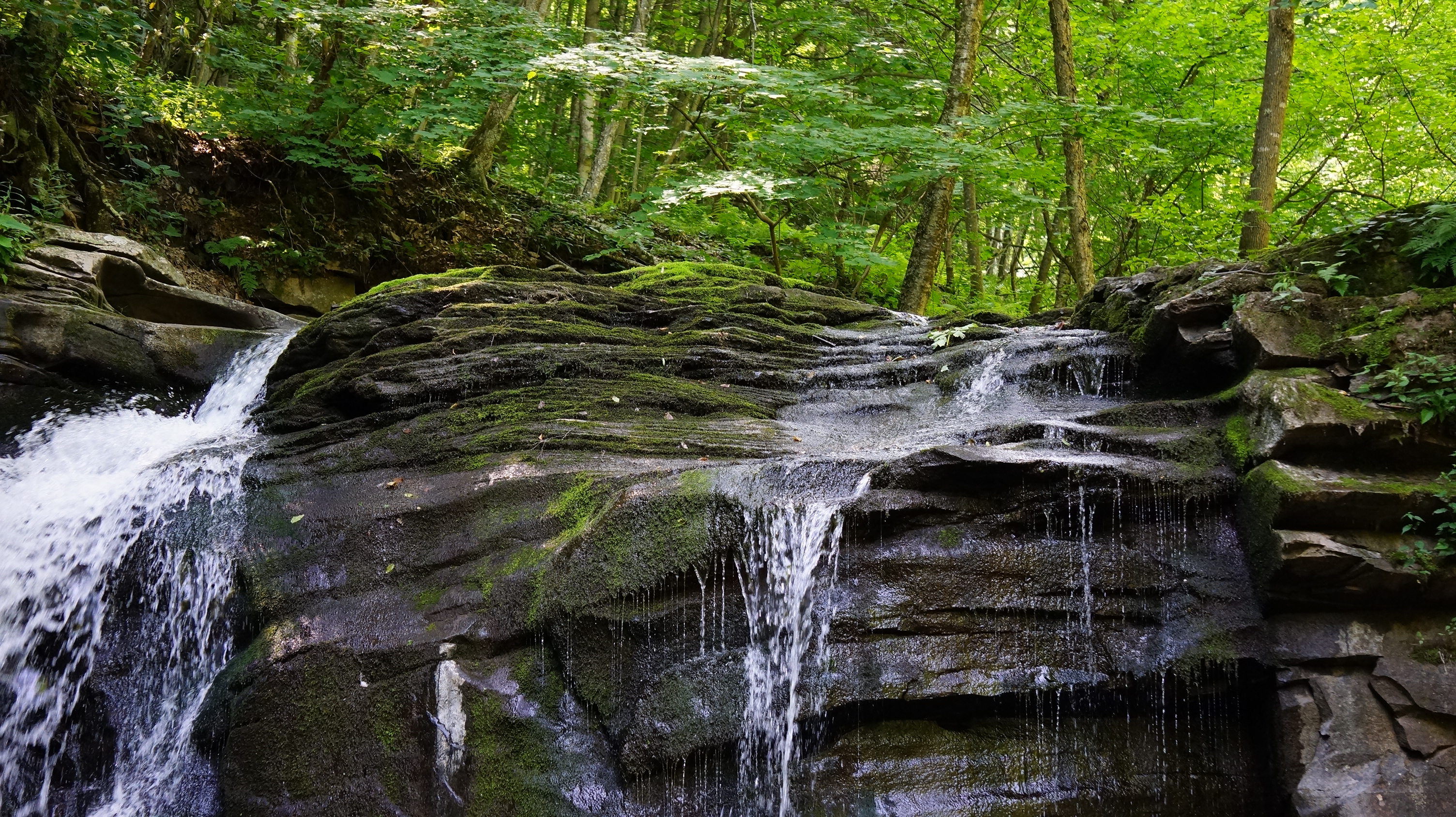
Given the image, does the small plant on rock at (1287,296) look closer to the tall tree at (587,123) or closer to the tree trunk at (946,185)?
the tree trunk at (946,185)

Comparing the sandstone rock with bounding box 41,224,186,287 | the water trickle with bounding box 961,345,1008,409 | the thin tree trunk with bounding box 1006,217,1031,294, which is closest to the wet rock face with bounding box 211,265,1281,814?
the water trickle with bounding box 961,345,1008,409

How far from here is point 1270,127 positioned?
31.7ft

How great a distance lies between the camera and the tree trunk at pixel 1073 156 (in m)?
11.9

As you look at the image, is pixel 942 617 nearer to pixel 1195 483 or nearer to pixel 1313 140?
pixel 1195 483

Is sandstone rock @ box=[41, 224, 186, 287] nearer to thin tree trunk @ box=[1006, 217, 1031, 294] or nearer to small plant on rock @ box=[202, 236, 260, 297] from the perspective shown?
small plant on rock @ box=[202, 236, 260, 297]

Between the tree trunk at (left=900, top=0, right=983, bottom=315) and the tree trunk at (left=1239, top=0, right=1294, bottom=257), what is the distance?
10.6ft

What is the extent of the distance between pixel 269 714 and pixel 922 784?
144 inches

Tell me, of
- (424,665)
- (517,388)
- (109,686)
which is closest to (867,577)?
(424,665)

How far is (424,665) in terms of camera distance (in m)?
5.07

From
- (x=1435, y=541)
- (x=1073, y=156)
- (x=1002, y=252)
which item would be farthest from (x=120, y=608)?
(x=1002, y=252)

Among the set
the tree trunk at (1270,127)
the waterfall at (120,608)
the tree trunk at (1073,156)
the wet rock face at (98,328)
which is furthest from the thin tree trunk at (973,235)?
the waterfall at (120,608)

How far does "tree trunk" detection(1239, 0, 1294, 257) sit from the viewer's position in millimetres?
9398

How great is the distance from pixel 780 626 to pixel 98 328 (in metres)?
7.31

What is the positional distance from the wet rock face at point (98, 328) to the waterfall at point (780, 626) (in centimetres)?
667
